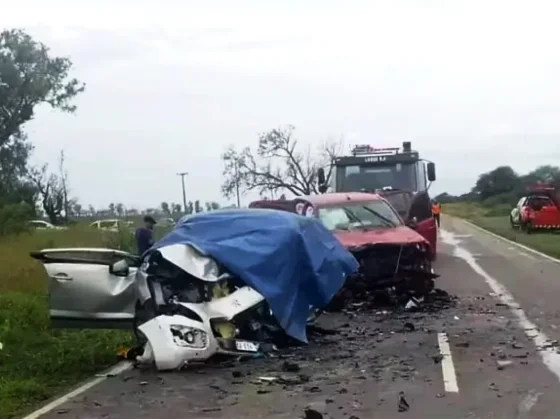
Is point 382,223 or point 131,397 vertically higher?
point 382,223

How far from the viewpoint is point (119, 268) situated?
1134cm

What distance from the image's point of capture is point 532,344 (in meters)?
11.8

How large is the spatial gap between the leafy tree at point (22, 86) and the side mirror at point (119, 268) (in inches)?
1848

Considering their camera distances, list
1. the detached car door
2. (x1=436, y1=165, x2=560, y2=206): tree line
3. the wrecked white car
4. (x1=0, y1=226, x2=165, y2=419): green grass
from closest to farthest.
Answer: (x1=0, y1=226, x2=165, y2=419): green grass < the wrecked white car < the detached car door < (x1=436, y1=165, x2=560, y2=206): tree line

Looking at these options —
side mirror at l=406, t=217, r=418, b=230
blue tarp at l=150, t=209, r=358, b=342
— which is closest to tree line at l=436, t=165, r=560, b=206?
side mirror at l=406, t=217, r=418, b=230

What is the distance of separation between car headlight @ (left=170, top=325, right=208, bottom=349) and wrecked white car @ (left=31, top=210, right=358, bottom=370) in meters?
0.01

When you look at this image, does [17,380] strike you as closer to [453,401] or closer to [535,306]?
[453,401]

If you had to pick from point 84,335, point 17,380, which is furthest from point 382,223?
point 17,380

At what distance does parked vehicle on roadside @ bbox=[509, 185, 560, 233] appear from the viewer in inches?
1731

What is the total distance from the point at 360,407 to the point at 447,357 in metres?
2.71

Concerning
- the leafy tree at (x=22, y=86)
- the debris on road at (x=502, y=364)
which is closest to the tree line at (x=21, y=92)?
the leafy tree at (x=22, y=86)

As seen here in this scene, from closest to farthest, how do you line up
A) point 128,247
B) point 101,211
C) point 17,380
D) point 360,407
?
point 360,407
point 17,380
point 128,247
point 101,211

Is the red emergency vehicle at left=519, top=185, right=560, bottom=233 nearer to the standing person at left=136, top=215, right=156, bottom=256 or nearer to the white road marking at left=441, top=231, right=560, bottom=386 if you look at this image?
the white road marking at left=441, top=231, right=560, bottom=386

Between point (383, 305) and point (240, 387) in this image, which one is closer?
point (240, 387)
